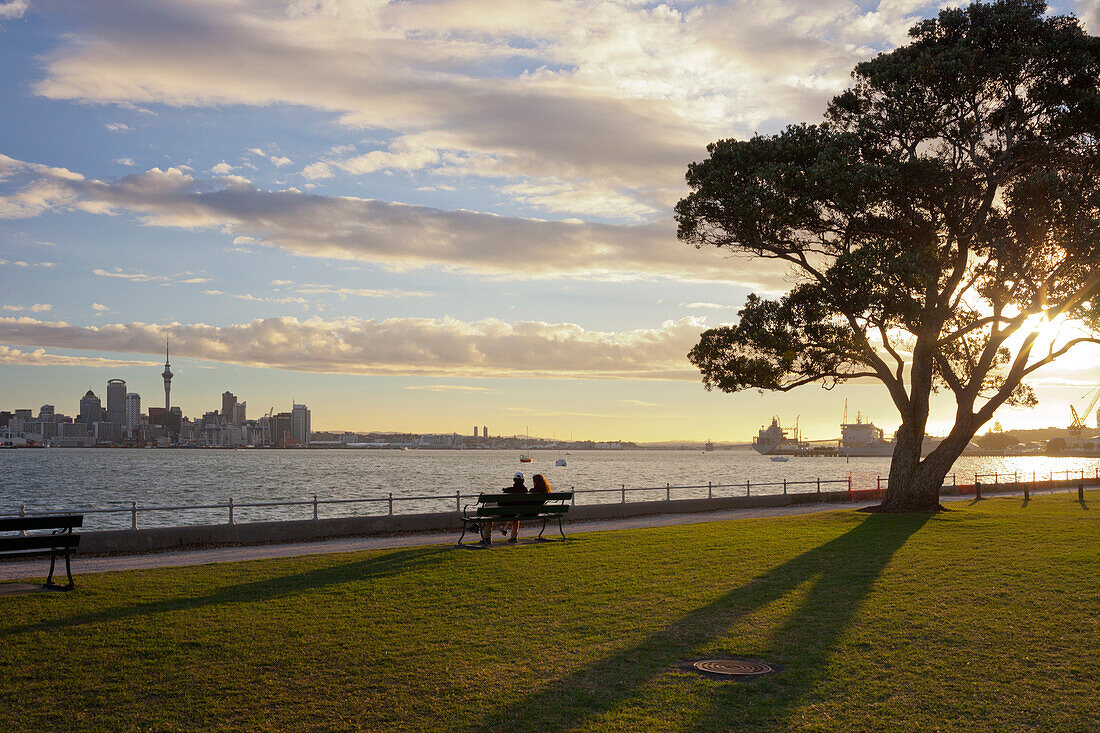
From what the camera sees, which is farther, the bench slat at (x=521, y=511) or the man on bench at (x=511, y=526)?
the man on bench at (x=511, y=526)

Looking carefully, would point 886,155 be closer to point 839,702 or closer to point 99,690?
point 839,702

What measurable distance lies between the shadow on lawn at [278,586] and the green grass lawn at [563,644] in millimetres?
63

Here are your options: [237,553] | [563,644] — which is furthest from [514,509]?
[563,644]

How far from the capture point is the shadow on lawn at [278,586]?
10320 millimetres

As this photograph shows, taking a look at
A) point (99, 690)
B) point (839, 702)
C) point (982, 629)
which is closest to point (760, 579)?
point (982, 629)

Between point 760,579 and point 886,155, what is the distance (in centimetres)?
1658

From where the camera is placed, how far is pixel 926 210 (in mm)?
26672

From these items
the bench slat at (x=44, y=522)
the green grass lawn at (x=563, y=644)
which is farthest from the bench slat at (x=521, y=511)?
the bench slat at (x=44, y=522)

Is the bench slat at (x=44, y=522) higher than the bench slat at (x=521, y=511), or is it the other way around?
the bench slat at (x=44, y=522)

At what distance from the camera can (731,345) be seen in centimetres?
2766

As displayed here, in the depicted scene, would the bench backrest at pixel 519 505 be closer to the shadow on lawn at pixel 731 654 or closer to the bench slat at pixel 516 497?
the bench slat at pixel 516 497

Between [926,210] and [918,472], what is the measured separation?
793cm

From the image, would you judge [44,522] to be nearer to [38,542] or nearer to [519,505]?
[38,542]

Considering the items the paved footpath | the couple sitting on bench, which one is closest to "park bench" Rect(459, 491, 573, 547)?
the couple sitting on bench
